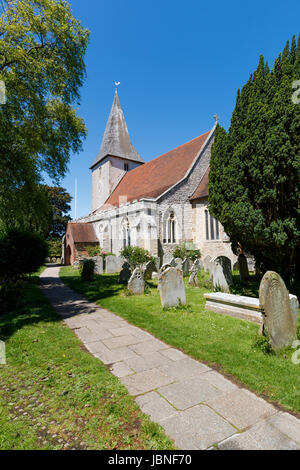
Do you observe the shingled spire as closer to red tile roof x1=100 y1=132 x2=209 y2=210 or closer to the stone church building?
the stone church building

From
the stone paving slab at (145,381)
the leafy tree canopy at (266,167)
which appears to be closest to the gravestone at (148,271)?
the leafy tree canopy at (266,167)

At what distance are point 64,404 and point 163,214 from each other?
14.9 metres

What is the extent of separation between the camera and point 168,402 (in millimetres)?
2484

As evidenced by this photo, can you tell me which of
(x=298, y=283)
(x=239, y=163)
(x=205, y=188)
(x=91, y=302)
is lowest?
(x=91, y=302)

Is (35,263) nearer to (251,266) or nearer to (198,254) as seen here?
(198,254)

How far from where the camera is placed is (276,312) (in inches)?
143

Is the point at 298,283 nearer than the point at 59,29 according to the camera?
Yes

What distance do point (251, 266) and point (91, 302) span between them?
10.6 m

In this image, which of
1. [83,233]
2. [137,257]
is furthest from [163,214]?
[83,233]

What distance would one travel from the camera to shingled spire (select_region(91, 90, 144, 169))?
28438mm

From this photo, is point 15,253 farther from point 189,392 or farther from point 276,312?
point 276,312

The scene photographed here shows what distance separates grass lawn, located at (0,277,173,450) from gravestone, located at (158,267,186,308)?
2721 mm

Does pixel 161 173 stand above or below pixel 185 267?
above

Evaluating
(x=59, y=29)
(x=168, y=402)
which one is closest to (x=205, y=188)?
(x=59, y=29)
